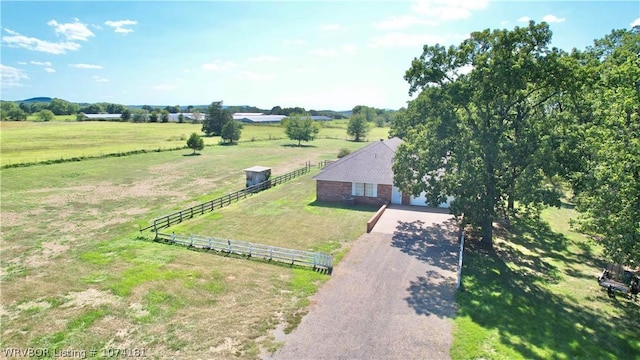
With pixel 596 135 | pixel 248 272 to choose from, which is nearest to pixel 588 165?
pixel 596 135

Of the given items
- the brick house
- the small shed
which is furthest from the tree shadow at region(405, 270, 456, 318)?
the small shed

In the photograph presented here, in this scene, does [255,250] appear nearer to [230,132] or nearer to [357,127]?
[230,132]

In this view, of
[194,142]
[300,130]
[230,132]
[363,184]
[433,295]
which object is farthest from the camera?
[300,130]

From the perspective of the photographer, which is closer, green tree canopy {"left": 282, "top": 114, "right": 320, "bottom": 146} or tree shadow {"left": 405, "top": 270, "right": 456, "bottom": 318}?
tree shadow {"left": 405, "top": 270, "right": 456, "bottom": 318}

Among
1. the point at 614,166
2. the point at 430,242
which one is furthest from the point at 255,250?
the point at 614,166

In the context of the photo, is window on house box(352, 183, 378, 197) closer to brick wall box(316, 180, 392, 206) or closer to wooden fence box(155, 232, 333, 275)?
brick wall box(316, 180, 392, 206)

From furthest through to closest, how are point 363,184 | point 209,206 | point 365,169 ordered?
point 365,169 → point 363,184 → point 209,206

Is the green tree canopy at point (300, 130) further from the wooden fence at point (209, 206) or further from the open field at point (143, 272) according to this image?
the open field at point (143, 272)
